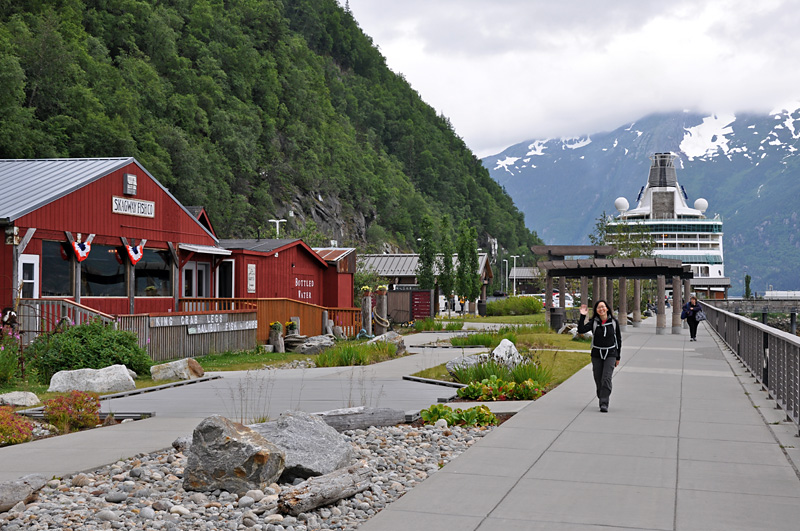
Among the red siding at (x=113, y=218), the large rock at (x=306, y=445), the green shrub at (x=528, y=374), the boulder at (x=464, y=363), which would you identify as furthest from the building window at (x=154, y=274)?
the large rock at (x=306, y=445)

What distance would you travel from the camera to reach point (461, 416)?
10852mm

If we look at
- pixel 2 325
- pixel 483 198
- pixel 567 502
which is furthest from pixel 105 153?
pixel 483 198

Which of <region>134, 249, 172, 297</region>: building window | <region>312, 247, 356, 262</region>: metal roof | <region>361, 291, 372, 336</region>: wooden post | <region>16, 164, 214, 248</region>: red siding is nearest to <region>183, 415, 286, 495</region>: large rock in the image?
<region>16, 164, 214, 248</region>: red siding

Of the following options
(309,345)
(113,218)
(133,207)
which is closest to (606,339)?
(309,345)

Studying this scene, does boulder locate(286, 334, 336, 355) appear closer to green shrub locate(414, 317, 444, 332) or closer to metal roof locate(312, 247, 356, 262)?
green shrub locate(414, 317, 444, 332)

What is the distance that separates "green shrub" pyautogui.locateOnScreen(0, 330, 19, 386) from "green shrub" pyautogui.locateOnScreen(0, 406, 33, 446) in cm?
622

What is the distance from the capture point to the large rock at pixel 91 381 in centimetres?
1424

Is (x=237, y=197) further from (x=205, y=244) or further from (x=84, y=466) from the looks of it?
(x=84, y=466)

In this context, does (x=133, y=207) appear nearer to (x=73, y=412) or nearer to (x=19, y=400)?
(x=19, y=400)

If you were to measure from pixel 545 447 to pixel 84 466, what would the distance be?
470cm

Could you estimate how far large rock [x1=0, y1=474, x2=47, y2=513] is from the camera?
641 centimetres

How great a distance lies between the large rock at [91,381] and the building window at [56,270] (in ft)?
28.7

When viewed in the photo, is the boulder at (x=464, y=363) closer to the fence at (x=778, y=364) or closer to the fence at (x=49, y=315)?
the fence at (x=778, y=364)

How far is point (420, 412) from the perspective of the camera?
11.4 meters
